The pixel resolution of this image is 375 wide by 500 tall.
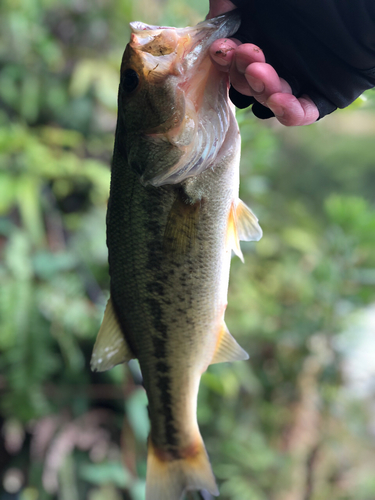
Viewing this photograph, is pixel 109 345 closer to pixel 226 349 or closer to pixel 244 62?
pixel 226 349

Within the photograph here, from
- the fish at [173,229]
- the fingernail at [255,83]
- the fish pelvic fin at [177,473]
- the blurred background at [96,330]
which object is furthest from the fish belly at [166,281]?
the blurred background at [96,330]

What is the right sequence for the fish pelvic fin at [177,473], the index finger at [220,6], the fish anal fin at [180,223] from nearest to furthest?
1. the index finger at [220,6]
2. the fish anal fin at [180,223]
3. the fish pelvic fin at [177,473]

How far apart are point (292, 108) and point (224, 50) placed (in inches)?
5.4

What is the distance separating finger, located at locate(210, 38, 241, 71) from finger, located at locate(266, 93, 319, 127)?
11 centimetres

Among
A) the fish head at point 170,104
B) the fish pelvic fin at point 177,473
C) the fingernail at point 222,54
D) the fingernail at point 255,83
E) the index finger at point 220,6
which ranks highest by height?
the index finger at point 220,6

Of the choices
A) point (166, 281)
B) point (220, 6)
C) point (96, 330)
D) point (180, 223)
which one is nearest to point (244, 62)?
point (220, 6)

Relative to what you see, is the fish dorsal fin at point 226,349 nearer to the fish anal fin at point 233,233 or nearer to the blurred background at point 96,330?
the fish anal fin at point 233,233

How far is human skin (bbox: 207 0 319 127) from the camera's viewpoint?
495 millimetres

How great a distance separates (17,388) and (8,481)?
58 centimetres

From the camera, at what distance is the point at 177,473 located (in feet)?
2.90

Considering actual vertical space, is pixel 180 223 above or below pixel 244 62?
below

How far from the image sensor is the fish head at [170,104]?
0.64 meters

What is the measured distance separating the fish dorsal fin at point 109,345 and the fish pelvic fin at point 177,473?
0.24m

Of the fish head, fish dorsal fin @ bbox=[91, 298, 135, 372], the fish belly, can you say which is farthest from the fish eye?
fish dorsal fin @ bbox=[91, 298, 135, 372]
